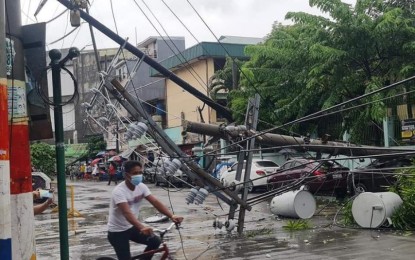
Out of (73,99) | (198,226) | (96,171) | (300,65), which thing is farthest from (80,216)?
(96,171)

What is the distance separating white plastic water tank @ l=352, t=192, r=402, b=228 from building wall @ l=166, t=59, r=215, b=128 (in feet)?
77.3

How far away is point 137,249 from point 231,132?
3135 mm

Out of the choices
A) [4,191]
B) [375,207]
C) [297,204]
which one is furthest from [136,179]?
[297,204]

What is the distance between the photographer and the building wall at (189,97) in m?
38.0

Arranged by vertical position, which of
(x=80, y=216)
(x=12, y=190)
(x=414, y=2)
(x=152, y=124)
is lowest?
(x=80, y=216)

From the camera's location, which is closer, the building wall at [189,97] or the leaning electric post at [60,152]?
the leaning electric post at [60,152]

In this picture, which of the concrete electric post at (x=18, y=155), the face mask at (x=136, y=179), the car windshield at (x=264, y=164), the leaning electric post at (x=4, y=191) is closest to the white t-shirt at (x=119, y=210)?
the face mask at (x=136, y=179)

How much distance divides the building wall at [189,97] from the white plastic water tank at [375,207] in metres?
23.6

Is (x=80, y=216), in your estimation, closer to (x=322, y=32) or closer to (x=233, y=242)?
(x=233, y=242)

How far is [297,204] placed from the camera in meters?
13.9

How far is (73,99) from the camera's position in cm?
645

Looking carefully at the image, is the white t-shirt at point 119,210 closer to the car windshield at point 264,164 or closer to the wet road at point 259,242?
the wet road at point 259,242

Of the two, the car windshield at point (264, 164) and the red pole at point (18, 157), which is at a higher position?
the red pole at point (18, 157)

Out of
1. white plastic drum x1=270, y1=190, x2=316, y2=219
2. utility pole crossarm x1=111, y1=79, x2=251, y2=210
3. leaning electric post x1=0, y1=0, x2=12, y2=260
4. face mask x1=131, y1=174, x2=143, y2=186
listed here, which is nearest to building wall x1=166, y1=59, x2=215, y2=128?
white plastic drum x1=270, y1=190, x2=316, y2=219
